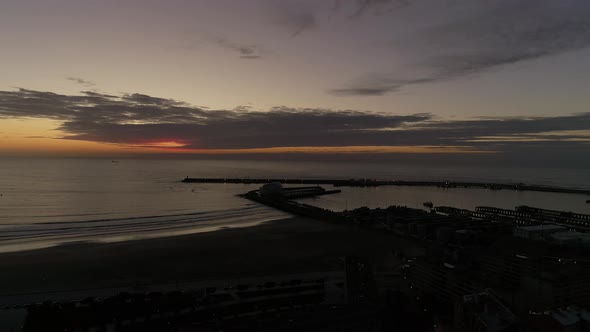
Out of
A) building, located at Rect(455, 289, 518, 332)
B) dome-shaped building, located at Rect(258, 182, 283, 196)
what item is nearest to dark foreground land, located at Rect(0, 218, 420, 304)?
building, located at Rect(455, 289, 518, 332)

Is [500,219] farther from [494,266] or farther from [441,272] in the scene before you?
[441,272]

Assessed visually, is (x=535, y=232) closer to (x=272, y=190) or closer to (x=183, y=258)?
(x=183, y=258)

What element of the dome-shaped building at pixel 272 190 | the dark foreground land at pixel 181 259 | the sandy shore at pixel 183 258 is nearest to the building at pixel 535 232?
the dark foreground land at pixel 181 259

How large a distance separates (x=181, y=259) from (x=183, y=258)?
0.26m

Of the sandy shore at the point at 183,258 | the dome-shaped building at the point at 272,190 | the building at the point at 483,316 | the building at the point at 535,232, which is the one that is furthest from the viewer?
the dome-shaped building at the point at 272,190

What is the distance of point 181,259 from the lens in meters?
24.1

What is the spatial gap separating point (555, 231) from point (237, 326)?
27728mm

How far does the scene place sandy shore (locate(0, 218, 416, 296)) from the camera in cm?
2011

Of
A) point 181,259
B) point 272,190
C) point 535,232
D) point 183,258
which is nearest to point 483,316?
point 181,259

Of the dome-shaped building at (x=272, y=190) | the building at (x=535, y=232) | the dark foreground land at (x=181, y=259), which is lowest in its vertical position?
the dark foreground land at (x=181, y=259)

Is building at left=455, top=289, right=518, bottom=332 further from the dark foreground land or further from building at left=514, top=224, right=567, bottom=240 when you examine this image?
building at left=514, top=224, right=567, bottom=240

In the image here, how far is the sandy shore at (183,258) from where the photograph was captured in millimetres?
20109

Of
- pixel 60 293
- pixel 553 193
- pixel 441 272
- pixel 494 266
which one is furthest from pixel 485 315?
pixel 553 193

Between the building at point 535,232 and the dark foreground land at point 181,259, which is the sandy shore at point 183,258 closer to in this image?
the dark foreground land at point 181,259
